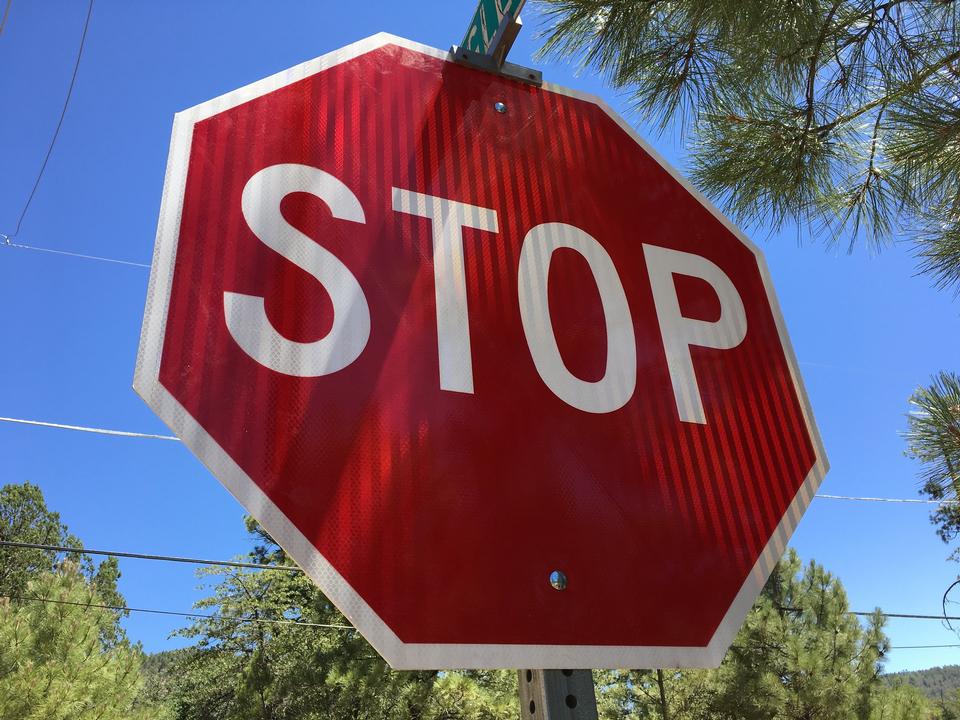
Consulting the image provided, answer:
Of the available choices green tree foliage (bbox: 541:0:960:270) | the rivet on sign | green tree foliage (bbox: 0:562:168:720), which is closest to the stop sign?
the rivet on sign

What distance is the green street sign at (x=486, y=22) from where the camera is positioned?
0.79 m

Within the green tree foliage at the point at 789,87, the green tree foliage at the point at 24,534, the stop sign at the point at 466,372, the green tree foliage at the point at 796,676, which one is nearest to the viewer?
the stop sign at the point at 466,372

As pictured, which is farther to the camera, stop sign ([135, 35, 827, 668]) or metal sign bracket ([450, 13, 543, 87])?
metal sign bracket ([450, 13, 543, 87])

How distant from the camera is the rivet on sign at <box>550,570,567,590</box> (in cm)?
55

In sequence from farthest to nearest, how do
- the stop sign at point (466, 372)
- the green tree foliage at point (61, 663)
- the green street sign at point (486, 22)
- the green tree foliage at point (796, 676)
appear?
1. the green tree foliage at point (796, 676)
2. the green tree foliage at point (61, 663)
3. the green street sign at point (486, 22)
4. the stop sign at point (466, 372)

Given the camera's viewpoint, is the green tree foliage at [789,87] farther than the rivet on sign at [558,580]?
Yes

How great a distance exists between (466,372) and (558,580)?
0.60ft

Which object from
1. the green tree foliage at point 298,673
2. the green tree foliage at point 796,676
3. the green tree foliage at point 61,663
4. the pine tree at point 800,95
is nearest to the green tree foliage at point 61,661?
the green tree foliage at point 61,663

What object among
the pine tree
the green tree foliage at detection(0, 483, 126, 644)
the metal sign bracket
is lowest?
the metal sign bracket

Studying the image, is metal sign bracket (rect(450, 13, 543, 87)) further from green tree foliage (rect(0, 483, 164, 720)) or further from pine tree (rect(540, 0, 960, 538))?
green tree foliage (rect(0, 483, 164, 720))

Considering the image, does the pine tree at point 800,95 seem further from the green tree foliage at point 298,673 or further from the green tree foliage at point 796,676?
the green tree foliage at point 298,673

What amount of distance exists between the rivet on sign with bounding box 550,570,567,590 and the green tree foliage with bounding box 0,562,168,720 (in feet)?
33.1

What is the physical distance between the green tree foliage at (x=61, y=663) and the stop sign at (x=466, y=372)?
1005cm

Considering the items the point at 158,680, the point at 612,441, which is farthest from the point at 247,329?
the point at 158,680
